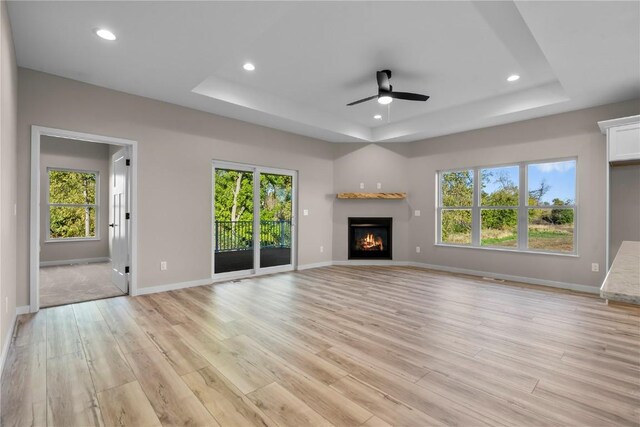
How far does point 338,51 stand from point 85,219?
685 centimetres

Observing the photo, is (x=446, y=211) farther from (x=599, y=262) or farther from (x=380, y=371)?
(x=380, y=371)

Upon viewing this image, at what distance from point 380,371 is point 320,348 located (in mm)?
560

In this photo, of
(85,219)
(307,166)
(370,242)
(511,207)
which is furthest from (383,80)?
(85,219)

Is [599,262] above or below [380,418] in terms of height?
above

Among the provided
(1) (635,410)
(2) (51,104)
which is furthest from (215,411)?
(2) (51,104)

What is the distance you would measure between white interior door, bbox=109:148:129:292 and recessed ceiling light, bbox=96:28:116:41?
1737mm

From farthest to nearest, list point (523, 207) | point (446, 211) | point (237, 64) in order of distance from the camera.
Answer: point (446, 211) → point (523, 207) → point (237, 64)

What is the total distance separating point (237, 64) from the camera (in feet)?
12.4

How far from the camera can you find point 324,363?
227 cm

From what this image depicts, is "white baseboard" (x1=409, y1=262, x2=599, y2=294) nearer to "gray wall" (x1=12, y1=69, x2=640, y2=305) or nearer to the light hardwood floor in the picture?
"gray wall" (x1=12, y1=69, x2=640, y2=305)

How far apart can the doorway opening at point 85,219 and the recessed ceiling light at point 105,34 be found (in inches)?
58.1

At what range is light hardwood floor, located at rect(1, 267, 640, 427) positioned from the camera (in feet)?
5.61

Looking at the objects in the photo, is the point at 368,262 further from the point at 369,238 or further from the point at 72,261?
the point at 72,261

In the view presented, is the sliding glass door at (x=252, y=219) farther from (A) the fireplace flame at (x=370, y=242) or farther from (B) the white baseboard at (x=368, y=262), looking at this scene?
(A) the fireplace flame at (x=370, y=242)
